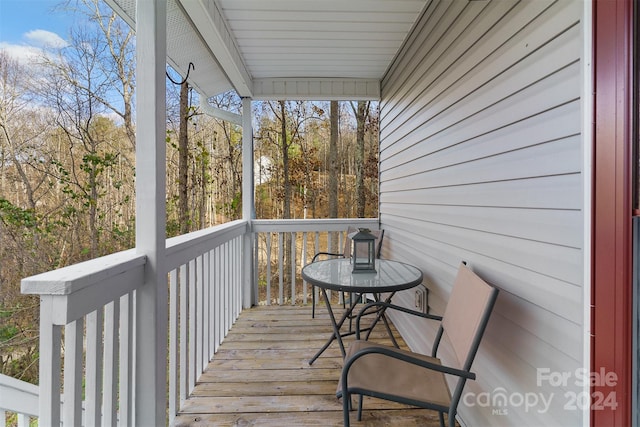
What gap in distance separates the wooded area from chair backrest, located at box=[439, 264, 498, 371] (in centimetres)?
216

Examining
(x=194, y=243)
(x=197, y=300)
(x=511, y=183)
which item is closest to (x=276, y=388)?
(x=197, y=300)

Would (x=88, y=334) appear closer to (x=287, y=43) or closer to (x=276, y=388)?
(x=276, y=388)

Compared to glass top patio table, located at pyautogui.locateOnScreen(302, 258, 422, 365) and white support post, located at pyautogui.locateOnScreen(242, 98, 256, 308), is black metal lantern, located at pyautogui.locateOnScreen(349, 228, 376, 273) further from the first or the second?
white support post, located at pyautogui.locateOnScreen(242, 98, 256, 308)

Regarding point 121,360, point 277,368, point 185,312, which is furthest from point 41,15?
point 277,368

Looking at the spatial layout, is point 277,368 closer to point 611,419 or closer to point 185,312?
point 185,312

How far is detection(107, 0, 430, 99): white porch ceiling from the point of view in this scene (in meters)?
2.30

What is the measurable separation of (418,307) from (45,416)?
233cm

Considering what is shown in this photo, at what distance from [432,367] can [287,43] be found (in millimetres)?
2857

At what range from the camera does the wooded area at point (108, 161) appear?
190 cm

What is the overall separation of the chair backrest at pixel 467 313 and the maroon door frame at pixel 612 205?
375 mm

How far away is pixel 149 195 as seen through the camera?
56.9 inches

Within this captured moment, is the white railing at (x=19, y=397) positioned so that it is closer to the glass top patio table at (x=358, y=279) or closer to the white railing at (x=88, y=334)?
the white railing at (x=88, y=334)

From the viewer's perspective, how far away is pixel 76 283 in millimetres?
1022

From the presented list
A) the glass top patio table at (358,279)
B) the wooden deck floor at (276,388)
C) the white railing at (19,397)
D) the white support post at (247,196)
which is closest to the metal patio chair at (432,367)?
the glass top patio table at (358,279)
